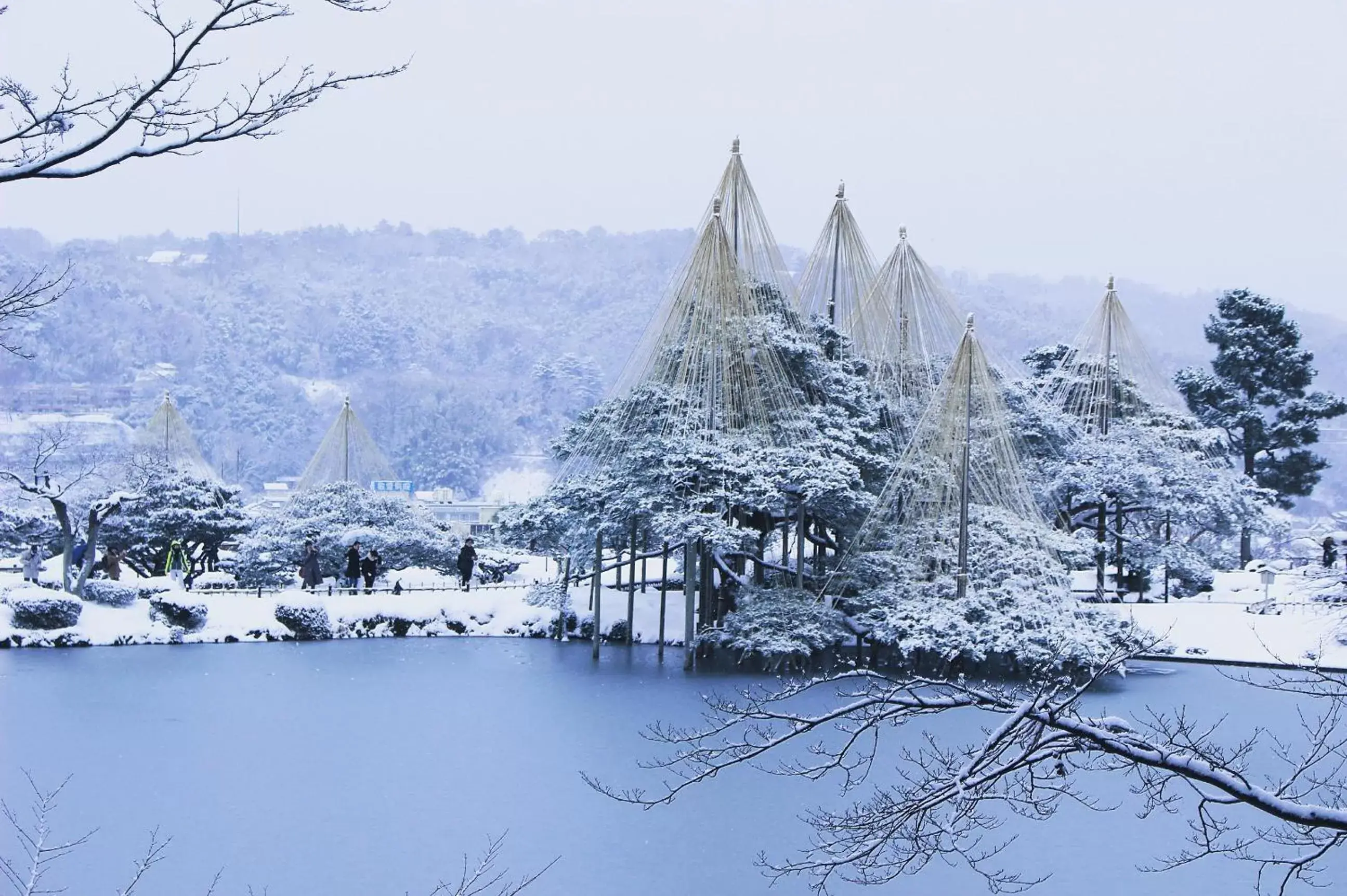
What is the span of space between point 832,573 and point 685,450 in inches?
84.5

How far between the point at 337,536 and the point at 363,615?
321 cm

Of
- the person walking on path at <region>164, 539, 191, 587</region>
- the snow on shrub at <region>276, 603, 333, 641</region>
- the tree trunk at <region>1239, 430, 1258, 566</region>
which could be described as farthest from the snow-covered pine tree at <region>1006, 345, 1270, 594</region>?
the person walking on path at <region>164, 539, 191, 587</region>

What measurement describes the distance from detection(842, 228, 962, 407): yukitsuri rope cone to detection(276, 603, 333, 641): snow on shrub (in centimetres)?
782

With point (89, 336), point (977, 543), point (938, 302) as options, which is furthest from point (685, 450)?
point (89, 336)

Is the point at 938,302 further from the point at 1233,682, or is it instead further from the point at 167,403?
the point at 167,403

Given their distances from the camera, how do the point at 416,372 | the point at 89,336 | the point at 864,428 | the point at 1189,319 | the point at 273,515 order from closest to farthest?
the point at 864,428
the point at 273,515
the point at 89,336
the point at 416,372
the point at 1189,319

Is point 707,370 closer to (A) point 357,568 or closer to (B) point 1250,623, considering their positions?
(A) point 357,568

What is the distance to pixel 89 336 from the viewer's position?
207 ft

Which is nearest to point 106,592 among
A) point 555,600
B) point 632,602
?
point 555,600

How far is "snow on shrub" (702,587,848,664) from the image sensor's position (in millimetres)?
16562

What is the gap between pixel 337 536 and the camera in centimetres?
2289

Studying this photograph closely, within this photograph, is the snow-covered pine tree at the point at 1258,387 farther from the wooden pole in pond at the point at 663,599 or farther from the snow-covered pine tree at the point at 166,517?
the snow-covered pine tree at the point at 166,517

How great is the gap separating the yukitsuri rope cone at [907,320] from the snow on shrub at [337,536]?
747 cm

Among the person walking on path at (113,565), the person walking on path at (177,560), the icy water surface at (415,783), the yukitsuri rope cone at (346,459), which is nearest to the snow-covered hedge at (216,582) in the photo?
the person walking on path at (177,560)
